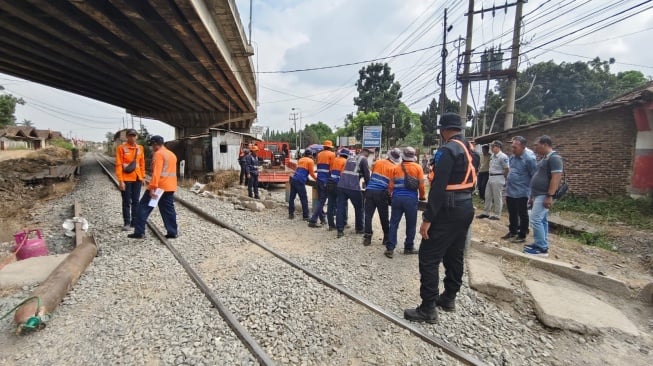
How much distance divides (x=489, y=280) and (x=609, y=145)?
9.18 metres

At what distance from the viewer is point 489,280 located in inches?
152

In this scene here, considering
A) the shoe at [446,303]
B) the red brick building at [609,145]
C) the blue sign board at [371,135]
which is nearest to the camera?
the shoe at [446,303]

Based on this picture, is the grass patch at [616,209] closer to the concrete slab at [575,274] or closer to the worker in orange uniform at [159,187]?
the concrete slab at [575,274]

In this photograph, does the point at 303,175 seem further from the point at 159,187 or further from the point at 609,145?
the point at 609,145

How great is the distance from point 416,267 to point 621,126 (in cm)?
943

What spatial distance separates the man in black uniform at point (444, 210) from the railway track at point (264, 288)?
0.38 meters

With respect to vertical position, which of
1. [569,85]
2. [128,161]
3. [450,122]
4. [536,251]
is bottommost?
[536,251]

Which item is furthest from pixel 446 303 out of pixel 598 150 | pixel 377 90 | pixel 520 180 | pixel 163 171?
pixel 377 90

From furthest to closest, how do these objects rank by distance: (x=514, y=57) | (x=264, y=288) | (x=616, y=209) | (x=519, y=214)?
(x=514, y=57) < (x=616, y=209) < (x=519, y=214) < (x=264, y=288)

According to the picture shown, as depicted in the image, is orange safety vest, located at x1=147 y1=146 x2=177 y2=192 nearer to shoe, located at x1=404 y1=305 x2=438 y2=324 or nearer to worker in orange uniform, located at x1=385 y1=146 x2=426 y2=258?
worker in orange uniform, located at x1=385 y1=146 x2=426 y2=258

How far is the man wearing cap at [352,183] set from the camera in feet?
19.7

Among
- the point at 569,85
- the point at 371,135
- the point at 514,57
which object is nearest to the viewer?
the point at 514,57

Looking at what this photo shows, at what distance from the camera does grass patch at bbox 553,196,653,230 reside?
7.84 meters

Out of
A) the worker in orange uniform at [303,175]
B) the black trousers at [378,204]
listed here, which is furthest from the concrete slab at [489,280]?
the worker in orange uniform at [303,175]
